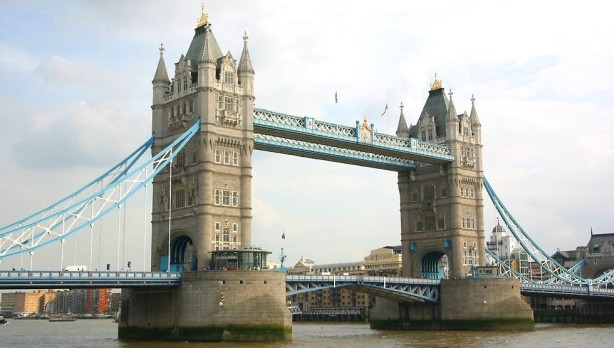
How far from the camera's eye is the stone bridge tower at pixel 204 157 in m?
70.0

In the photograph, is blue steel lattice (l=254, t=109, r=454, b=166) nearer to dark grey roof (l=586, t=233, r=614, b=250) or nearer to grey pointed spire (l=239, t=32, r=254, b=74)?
grey pointed spire (l=239, t=32, r=254, b=74)

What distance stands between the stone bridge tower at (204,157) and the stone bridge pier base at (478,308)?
26492 mm

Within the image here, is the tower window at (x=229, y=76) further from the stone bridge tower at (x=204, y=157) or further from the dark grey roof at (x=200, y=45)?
the dark grey roof at (x=200, y=45)

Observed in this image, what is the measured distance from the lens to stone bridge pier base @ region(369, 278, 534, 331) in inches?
3290

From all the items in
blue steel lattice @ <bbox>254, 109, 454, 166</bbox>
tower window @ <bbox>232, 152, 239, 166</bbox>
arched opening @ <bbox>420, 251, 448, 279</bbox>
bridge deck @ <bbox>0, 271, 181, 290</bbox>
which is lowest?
bridge deck @ <bbox>0, 271, 181, 290</bbox>

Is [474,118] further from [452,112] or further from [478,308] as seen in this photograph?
[478,308]

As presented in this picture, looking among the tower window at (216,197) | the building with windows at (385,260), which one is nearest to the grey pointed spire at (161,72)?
the tower window at (216,197)

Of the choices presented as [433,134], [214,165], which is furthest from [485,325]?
[214,165]

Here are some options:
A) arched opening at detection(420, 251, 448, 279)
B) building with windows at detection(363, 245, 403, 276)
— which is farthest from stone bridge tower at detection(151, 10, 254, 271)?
building with windows at detection(363, 245, 403, 276)

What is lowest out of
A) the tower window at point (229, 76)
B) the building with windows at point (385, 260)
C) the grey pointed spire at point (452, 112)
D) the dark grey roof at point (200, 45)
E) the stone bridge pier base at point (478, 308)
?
the stone bridge pier base at point (478, 308)

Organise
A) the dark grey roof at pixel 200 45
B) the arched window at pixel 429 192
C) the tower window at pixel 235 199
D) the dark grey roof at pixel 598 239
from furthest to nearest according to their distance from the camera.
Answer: the dark grey roof at pixel 598 239 → the arched window at pixel 429 192 → the dark grey roof at pixel 200 45 → the tower window at pixel 235 199

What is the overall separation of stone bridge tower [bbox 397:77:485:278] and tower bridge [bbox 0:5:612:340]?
0.16 metres

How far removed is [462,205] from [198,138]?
3732 centimetres

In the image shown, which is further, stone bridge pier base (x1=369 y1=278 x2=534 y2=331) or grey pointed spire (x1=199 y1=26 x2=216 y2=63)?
stone bridge pier base (x1=369 y1=278 x2=534 y2=331)
